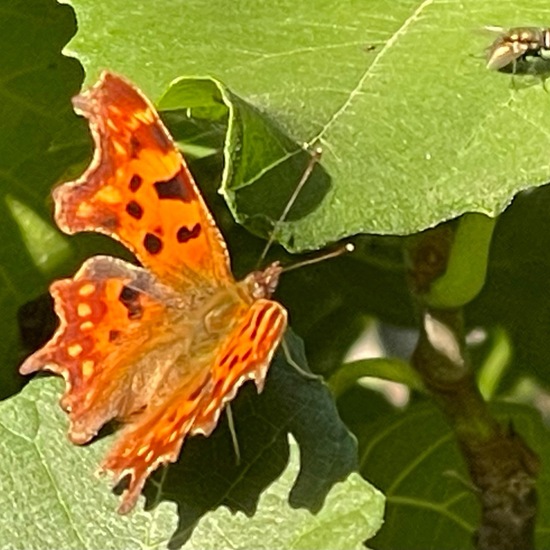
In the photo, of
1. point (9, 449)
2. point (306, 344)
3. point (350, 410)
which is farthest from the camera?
point (350, 410)

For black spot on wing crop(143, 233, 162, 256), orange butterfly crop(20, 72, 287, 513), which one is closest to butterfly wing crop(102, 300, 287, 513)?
orange butterfly crop(20, 72, 287, 513)

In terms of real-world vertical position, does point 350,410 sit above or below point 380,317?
below

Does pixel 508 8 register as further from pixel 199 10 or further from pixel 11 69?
pixel 11 69

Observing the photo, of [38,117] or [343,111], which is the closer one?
[343,111]

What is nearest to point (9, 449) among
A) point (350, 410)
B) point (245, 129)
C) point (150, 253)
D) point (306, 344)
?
point (150, 253)

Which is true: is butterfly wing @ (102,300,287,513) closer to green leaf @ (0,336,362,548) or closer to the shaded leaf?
green leaf @ (0,336,362,548)

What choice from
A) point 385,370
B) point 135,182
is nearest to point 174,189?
point 135,182
